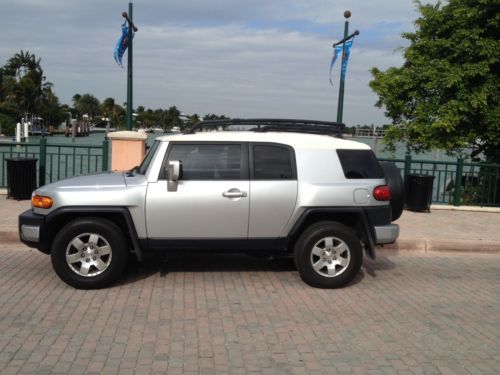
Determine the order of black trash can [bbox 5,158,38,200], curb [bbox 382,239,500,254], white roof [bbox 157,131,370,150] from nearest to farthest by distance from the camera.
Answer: white roof [bbox 157,131,370,150], curb [bbox 382,239,500,254], black trash can [bbox 5,158,38,200]

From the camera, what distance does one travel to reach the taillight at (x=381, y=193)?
20.2 feet

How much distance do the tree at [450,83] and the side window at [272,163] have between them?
8.87 m

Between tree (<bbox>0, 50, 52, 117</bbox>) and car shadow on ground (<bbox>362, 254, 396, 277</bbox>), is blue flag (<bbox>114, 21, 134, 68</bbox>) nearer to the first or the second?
car shadow on ground (<bbox>362, 254, 396, 277</bbox>)

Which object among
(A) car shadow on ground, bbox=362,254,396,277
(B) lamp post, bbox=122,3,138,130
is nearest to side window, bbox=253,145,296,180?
(A) car shadow on ground, bbox=362,254,396,277

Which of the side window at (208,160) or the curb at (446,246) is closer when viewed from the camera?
the side window at (208,160)

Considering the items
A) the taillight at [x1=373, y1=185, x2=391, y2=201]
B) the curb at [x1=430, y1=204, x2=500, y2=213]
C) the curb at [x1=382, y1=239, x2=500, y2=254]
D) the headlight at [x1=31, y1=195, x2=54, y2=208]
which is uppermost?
the taillight at [x1=373, y1=185, x2=391, y2=201]

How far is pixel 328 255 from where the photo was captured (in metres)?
6.07

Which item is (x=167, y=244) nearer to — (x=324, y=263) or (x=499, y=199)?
(x=324, y=263)

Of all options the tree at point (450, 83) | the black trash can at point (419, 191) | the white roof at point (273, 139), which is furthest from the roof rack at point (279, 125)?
the tree at point (450, 83)

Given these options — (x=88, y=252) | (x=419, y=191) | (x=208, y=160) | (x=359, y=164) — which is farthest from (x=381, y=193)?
(x=419, y=191)

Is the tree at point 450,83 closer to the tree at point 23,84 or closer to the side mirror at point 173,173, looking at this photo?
the side mirror at point 173,173

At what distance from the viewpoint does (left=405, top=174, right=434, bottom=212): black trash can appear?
1145 cm

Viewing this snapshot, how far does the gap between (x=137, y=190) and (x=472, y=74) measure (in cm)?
1059

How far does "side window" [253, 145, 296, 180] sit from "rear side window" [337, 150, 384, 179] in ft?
2.03
